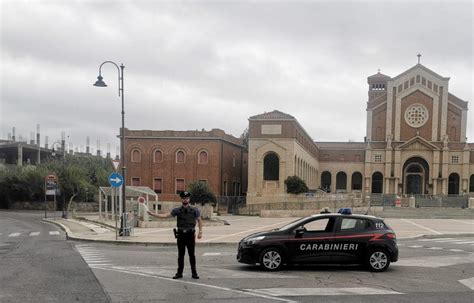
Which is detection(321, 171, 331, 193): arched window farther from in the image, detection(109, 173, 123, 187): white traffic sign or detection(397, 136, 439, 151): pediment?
detection(109, 173, 123, 187): white traffic sign

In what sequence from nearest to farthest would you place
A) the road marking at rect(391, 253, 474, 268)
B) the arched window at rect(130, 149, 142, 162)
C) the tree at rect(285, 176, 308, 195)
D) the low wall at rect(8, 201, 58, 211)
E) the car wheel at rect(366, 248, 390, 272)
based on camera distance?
the car wheel at rect(366, 248, 390, 272), the road marking at rect(391, 253, 474, 268), the tree at rect(285, 176, 308, 195), the arched window at rect(130, 149, 142, 162), the low wall at rect(8, 201, 58, 211)

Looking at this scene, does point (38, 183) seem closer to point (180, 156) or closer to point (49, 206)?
point (49, 206)

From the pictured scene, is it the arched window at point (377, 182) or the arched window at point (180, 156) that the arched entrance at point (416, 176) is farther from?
the arched window at point (180, 156)

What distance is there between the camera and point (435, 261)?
14375 millimetres

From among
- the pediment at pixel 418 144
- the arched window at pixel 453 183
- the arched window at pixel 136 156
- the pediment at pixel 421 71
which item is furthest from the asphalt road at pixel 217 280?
the pediment at pixel 421 71

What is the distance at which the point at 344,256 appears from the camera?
39.5 feet

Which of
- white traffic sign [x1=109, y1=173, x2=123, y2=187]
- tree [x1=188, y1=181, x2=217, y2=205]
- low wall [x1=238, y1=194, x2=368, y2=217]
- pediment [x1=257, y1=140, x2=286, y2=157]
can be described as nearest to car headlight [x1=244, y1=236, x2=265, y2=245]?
white traffic sign [x1=109, y1=173, x2=123, y2=187]

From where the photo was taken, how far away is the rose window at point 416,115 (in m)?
79.8

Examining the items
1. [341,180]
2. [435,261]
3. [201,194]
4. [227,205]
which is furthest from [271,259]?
[341,180]

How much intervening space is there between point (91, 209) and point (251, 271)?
57.9m

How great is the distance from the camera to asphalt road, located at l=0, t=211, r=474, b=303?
8.95 m

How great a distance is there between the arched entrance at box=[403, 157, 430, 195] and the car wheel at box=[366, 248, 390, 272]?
7089cm

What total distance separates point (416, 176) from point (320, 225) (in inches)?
2850

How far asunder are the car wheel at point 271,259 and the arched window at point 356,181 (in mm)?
75486
